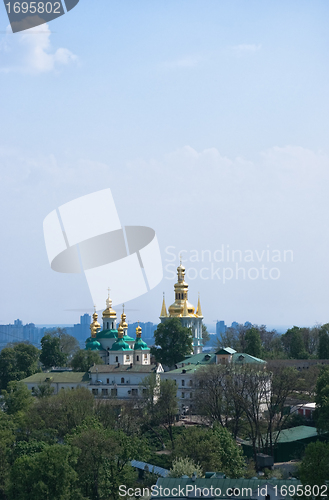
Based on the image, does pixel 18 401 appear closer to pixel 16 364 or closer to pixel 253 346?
pixel 16 364

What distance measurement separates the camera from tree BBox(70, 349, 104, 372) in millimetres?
62312

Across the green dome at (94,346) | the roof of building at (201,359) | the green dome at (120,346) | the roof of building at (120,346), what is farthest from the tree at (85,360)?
the roof of building at (201,359)

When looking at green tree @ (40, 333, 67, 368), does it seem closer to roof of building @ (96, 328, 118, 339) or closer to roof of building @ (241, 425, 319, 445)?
roof of building @ (96, 328, 118, 339)

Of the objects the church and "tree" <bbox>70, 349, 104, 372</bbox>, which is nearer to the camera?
"tree" <bbox>70, 349, 104, 372</bbox>

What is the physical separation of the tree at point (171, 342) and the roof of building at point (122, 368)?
6133 millimetres

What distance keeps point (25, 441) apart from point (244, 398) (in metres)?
11.8

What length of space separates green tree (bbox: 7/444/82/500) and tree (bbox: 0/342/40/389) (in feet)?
103

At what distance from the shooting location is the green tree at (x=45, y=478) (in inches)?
1245

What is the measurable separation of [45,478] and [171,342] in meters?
32.3

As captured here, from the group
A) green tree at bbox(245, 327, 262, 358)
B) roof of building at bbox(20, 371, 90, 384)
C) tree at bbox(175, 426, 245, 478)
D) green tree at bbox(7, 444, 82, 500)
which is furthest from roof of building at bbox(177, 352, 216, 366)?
green tree at bbox(7, 444, 82, 500)

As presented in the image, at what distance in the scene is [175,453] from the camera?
35.7 meters

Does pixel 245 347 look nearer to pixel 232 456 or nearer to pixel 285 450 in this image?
pixel 285 450

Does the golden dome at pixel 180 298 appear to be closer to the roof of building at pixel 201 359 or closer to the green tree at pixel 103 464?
the roof of building at pixel 201 359

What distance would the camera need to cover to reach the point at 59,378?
59.6 m
